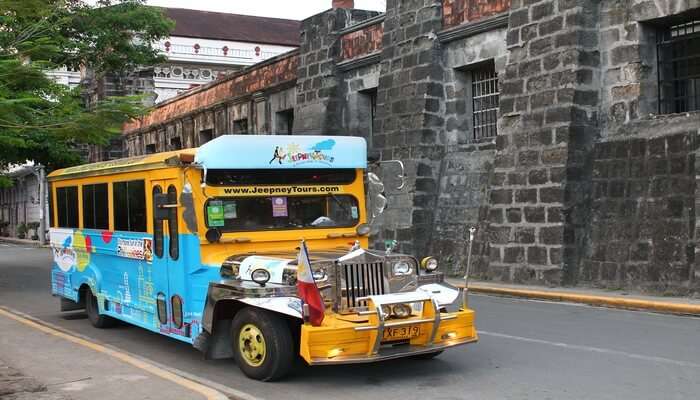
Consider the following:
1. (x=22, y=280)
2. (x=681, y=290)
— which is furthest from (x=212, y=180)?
(x=22, y=280)

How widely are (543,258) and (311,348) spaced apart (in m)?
9.31

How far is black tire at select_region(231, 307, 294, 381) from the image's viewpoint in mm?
7312

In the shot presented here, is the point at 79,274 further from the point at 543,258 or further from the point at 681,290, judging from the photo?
the point at 681,290

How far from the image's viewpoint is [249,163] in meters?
8.35

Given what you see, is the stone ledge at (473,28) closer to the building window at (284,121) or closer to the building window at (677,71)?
the building window at (677,71)

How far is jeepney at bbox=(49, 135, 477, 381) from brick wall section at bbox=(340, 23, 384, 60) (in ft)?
40.5

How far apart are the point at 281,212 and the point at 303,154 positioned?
670mm

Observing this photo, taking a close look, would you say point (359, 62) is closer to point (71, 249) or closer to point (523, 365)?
point (71, 249)

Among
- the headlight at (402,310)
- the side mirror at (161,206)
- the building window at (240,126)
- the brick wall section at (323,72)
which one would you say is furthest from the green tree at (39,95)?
the building window at (240,126)

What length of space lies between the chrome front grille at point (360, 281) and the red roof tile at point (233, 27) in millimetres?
37152

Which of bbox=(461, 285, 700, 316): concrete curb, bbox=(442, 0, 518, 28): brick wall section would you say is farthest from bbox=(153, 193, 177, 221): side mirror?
bbox=(442, 0, 518, 28): brick wall section

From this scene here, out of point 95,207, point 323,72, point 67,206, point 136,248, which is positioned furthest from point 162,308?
point 323,72

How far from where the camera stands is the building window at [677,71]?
47.6 ft

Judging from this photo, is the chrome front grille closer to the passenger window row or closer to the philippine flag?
the philippine flag
